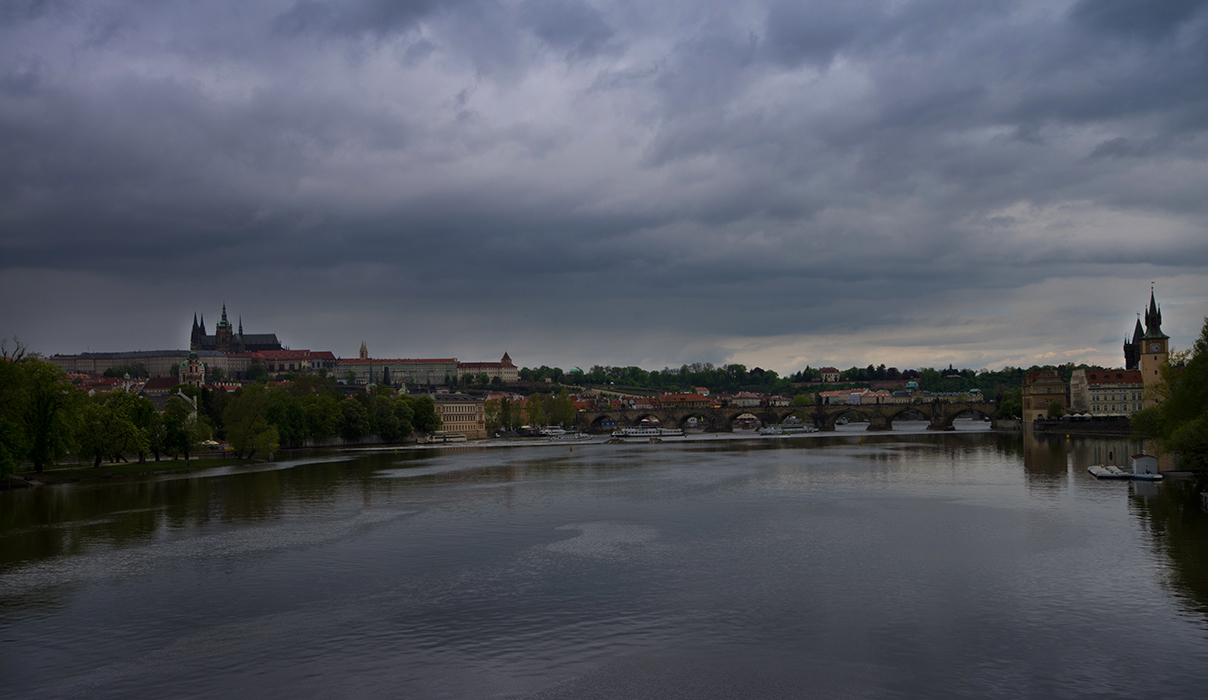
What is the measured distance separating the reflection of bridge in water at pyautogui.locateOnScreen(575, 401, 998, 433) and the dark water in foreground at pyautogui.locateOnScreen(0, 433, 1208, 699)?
3299 inches

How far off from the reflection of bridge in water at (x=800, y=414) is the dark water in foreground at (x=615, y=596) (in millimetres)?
83789

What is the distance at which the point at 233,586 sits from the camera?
21.4m

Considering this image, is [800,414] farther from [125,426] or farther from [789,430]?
[125,426]

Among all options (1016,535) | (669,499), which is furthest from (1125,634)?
(669,499)

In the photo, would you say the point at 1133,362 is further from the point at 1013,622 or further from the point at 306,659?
the point at 306,659

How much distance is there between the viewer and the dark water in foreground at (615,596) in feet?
47.2

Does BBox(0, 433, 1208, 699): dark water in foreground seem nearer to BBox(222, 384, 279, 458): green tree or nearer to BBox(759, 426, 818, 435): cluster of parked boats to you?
BBox(222, 384, 279, 458): green tree

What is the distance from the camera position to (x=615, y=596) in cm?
1950

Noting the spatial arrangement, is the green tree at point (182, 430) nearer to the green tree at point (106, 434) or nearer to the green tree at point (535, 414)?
the green tree at point (106, 434)

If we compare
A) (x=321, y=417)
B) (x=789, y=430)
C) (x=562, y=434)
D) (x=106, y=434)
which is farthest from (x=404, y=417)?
(x=789, y=430)

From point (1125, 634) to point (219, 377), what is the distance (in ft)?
662

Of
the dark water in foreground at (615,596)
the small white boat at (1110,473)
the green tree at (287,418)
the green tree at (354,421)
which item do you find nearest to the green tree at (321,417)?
the green tree at (287,418)

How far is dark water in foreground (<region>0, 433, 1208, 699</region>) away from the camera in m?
14.4

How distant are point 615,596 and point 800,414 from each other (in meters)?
117
